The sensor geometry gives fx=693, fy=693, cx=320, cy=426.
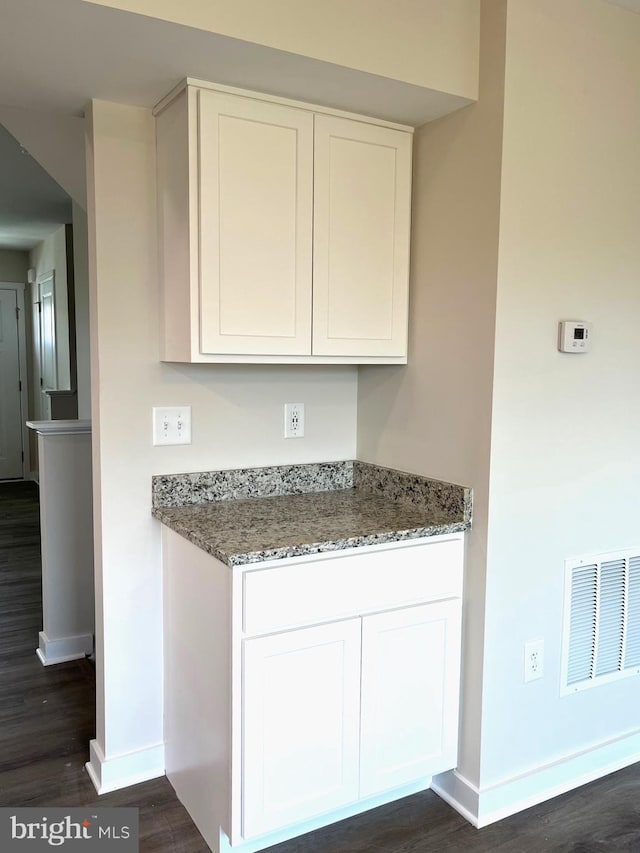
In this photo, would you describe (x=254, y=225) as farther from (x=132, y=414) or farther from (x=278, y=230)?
(x=132, y=414)

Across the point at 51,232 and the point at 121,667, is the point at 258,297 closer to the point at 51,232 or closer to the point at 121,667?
the point at 121,667

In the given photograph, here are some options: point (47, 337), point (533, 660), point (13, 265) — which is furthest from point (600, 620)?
point (13, 265)

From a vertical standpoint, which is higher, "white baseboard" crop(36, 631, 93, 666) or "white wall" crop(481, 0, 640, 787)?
"white wall" crop(481, 0, 640, 787)

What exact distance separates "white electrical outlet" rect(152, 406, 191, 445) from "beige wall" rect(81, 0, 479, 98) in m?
1.08

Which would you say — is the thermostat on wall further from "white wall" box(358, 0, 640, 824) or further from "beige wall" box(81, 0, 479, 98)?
"beige wall" box(81, 0, 479, 98)

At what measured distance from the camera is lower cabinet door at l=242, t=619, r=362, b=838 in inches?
69.6

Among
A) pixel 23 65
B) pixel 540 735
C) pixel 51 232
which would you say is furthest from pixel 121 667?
pixel 51 232

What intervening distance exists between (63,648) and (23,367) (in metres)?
5.06

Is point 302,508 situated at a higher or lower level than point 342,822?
higher

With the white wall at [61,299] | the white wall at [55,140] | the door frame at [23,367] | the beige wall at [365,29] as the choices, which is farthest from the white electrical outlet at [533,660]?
the door frame at [23,367]

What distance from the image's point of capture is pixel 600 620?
7.47ft

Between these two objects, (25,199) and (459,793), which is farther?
(25,199)

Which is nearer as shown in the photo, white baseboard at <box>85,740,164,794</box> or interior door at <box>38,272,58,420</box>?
white baseboard at <box>85,740,164,794</box>

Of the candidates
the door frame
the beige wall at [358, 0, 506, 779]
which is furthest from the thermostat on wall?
the door frame
